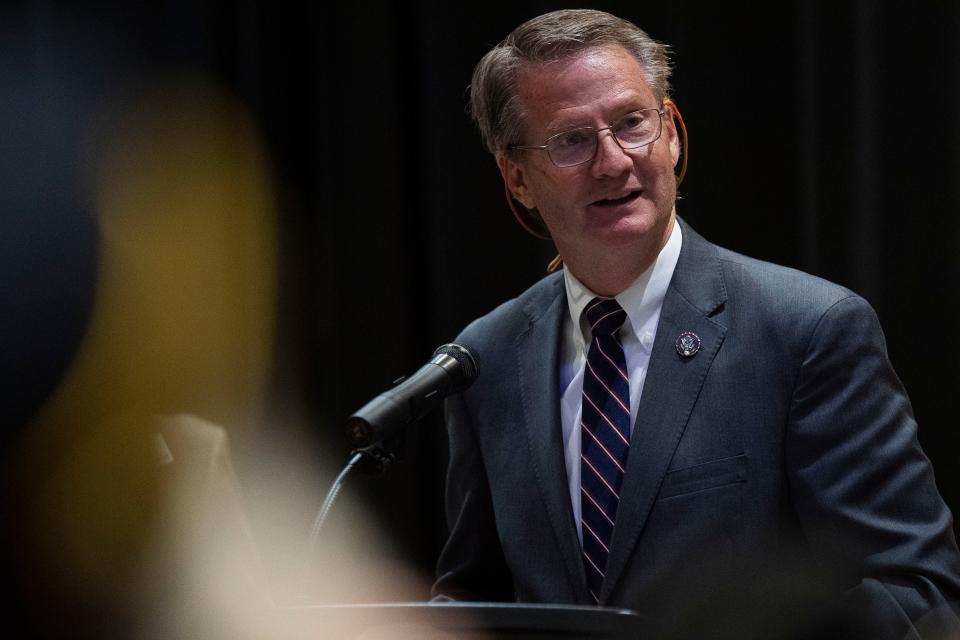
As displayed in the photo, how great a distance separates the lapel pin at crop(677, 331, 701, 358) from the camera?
1791 millimetres

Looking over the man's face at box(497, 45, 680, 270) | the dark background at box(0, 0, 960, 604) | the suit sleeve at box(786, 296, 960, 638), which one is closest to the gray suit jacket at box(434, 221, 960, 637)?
the suit sleeve at box(786, 296, 960, 638)

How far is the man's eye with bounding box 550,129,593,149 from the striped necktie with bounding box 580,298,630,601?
273 millimetres

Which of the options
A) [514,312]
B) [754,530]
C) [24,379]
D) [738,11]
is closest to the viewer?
[24,379]

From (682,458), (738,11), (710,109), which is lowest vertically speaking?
(682,458)

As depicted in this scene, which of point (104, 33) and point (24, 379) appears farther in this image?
point (104, 33)

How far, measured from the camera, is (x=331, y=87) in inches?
108

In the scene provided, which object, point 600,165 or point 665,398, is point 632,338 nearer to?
point 665,398

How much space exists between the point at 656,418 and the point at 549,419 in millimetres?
209

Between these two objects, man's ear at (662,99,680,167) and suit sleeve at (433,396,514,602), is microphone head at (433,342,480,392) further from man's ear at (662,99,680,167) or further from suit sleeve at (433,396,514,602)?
man's ear at (662,99,680,167)

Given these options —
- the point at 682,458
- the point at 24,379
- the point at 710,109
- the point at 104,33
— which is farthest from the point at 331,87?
the point at 24,379

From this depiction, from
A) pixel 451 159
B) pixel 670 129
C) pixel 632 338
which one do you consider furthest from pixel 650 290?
pixel 451 159

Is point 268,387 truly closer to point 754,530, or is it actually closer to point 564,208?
point 564,208

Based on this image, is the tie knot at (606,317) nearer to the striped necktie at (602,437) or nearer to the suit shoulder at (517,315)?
the striped necktie at (602,437)

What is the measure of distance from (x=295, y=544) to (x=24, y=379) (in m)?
1.85
